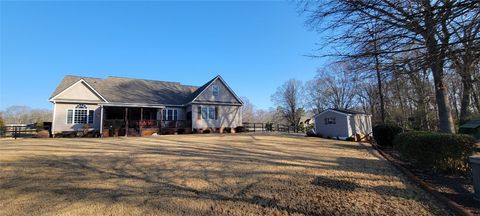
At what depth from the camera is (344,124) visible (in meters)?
22.5

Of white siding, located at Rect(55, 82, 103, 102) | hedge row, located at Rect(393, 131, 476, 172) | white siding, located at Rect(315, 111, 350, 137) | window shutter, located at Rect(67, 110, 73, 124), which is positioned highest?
white siding, located at Rect(55, 82, 103, 102)

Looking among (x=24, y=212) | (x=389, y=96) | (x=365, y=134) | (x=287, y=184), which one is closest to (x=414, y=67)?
(x=287, y=184)

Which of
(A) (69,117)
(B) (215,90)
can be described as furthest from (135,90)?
(B) (215,90)

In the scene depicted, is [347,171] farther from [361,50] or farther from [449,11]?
[449,11]

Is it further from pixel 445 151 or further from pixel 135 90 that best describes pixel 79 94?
pixel 445 151

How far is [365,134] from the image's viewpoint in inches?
934

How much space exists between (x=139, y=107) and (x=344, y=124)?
64.8 ft

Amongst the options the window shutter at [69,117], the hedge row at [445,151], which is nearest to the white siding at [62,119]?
the window shutter at [69,117]

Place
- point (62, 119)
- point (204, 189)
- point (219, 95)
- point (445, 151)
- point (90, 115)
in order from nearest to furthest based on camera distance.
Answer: point (204, 189) → point (445, 151) → point (62, 119) → point (90, 115) → point (219, 95)

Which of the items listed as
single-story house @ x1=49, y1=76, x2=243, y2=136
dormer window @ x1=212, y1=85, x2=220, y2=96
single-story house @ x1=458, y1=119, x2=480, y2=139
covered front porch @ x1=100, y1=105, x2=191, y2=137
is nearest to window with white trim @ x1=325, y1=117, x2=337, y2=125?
single-story house @ x1=49, y1=76, x2=243, y2=136

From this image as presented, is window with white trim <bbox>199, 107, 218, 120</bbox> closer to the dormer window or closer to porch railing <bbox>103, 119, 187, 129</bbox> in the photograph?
the dormer window

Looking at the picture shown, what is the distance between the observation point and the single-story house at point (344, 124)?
73.6 feet

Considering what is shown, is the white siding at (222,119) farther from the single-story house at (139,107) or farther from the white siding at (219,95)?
the white siding at (219,95)

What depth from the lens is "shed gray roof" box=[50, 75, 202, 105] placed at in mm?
23766
